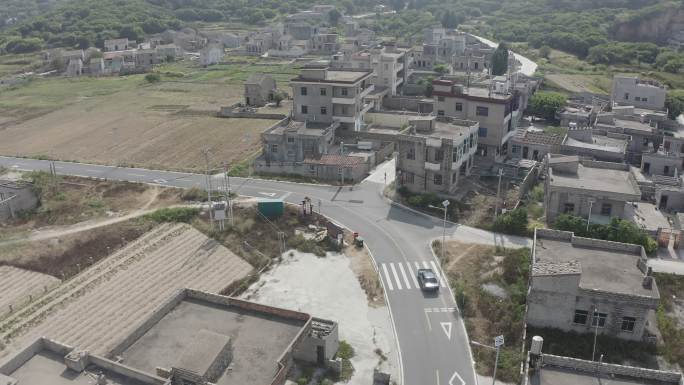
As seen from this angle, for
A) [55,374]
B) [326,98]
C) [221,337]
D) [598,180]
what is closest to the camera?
[55,374]

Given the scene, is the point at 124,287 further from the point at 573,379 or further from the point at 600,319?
the point at 600,319

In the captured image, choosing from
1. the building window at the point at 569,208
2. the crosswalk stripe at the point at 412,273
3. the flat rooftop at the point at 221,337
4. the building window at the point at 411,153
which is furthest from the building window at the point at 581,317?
the building window at the point at 411,153

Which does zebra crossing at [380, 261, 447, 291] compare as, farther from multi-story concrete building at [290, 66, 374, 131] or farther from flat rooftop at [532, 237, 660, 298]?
multi-story concrete building at [290, 66, 374, 131]

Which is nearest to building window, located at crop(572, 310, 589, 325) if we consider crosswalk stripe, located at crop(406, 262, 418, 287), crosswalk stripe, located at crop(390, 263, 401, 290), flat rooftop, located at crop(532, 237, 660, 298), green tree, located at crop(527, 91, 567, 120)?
flat rooftop, located at crop(532, 237, 660, 298)

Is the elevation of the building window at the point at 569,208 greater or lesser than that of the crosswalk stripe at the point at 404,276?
greater

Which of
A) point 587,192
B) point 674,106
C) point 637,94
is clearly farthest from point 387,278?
point 674,106

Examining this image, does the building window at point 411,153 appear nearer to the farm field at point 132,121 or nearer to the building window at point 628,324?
the farm field at point 132,121
